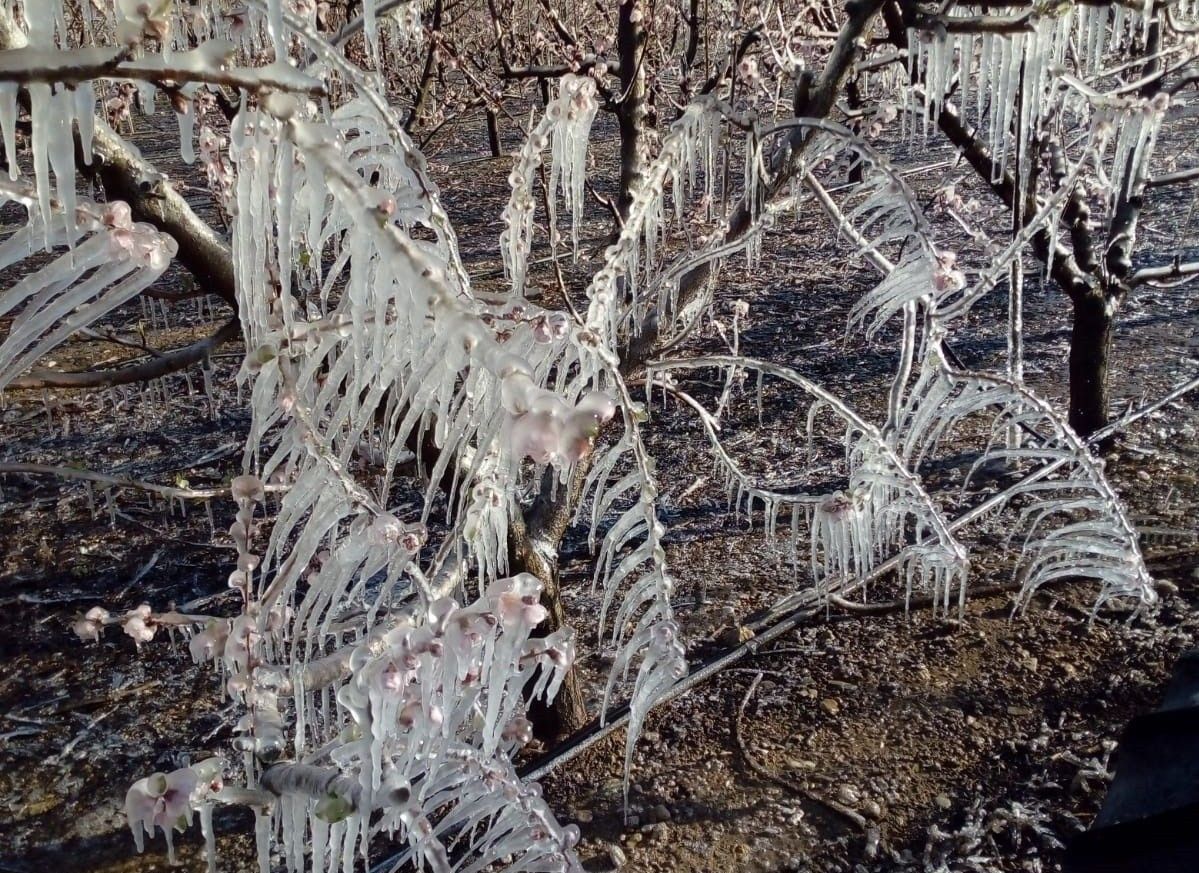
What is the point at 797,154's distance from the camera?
7.43 feet

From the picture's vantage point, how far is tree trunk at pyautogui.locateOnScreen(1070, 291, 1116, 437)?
375cm

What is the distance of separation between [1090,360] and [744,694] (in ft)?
7.36

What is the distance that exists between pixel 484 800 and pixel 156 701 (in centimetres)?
205

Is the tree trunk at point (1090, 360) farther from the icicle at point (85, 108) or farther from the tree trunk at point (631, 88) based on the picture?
the icicle at point (85, 108)

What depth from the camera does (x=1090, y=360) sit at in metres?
3.87

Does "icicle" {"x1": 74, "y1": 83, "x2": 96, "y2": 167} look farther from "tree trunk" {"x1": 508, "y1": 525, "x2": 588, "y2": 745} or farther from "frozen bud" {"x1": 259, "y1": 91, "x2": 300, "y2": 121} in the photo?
"tree trunk" {"x1": 508, "y1": 525, "x2": 588, "y2": 745}

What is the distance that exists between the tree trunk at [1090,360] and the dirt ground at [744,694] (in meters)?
0.21

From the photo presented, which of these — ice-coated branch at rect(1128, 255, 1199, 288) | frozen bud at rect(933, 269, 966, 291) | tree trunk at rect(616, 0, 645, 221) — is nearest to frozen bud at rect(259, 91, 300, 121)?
frozen bud at rect(933, 269, 966, 291)

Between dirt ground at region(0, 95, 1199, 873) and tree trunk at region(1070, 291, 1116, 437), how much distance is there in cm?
21

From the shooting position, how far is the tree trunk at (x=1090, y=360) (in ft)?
12.3

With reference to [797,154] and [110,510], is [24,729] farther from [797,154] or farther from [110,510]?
[797,154]

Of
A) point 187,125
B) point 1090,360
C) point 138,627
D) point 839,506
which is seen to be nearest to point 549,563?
point 839,506

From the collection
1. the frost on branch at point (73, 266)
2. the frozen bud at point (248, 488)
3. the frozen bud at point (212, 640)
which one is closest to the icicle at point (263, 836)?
the frozen bud at point (212, 640)

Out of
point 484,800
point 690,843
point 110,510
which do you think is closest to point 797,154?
point 484,800
